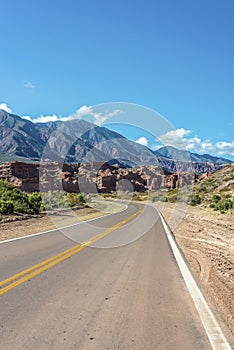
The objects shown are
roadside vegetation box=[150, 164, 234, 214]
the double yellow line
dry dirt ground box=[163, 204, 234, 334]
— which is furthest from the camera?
roadside vegetation box=[150, 164, 234, 214]

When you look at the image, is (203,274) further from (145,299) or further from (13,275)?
(13,275)

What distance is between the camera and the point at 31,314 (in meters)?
5.29

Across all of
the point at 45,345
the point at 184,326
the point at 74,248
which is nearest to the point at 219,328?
the point at 184,326

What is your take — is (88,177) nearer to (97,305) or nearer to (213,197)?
(213,197)

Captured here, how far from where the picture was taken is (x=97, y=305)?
5922mm

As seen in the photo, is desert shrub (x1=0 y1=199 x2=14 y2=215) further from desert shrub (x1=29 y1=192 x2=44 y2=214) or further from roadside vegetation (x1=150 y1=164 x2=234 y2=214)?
roadside vegetation (x1=150 y1=164 x2=234 y2=214)

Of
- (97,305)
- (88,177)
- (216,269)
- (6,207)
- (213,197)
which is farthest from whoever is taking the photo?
(88,177)

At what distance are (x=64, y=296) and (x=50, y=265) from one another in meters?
2.77

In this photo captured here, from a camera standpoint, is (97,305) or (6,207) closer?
(97,305)

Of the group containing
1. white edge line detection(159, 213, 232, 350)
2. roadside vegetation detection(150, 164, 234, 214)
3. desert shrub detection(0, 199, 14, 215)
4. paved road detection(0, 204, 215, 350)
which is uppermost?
roadside vegetation detection(150, 164, 234, 214)

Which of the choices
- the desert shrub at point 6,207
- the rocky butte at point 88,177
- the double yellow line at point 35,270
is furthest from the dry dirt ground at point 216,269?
the rocky butte at point 88,177

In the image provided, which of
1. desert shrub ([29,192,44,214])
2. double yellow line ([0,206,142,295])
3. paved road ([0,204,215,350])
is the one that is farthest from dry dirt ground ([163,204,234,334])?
desert shrub ([29,192,44,214])

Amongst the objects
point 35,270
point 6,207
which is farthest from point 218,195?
point 35,270

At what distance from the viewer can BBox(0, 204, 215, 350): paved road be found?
448cm
